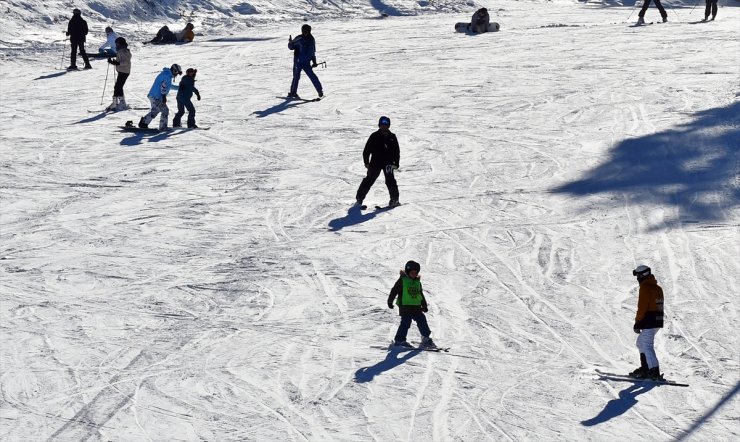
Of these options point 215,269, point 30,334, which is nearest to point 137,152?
point 215,269

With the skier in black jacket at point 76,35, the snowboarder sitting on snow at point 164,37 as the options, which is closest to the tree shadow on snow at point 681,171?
the skier in black jacket at point 76,35

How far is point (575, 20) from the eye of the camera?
3769cm

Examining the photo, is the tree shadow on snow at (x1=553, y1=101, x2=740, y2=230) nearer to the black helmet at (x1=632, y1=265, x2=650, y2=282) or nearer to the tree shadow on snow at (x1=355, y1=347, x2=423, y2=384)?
the black helmet at (x1=632, y1=265, x2=650, y2=282)

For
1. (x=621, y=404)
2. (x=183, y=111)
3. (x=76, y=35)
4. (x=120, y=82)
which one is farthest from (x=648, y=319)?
(x=76, y=35)

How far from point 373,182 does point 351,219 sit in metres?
0.68

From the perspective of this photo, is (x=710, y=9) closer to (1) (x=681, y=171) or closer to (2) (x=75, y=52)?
(1) (x=681, y=171)

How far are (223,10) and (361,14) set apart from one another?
4889mm

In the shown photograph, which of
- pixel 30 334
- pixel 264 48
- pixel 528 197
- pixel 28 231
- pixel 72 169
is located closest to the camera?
pixel 30 334

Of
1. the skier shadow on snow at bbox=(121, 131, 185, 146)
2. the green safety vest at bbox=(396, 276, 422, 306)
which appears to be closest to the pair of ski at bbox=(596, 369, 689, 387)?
the green safety vest at bbox=(396, 276, 422, 306)

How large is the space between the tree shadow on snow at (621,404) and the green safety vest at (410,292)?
2.15 m

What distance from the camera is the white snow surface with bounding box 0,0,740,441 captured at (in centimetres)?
1059

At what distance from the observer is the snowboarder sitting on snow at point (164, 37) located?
31.5 meters

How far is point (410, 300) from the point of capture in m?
11.6

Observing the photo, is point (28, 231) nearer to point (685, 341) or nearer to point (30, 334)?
point (30, 334)
